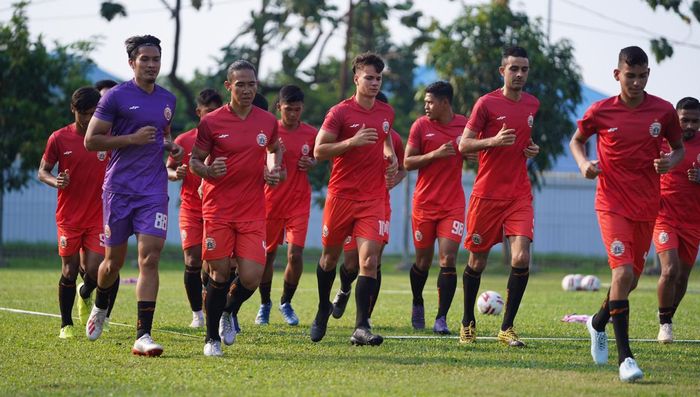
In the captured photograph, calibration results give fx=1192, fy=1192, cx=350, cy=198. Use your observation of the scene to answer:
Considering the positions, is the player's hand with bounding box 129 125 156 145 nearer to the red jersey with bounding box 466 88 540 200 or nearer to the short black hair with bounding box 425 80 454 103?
the red jersey with bounding box 466 88 540 200

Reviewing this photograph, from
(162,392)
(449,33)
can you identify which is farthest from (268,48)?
(162,392)

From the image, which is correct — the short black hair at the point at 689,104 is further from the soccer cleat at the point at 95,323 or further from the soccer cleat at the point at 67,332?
the soccer cleat at the point at 67,332

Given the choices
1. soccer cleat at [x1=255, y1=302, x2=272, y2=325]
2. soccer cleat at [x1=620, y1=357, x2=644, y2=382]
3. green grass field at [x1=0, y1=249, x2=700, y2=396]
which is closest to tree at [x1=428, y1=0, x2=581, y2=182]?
green grass field at [x1=0, y1=249, x2=700, y2=396]

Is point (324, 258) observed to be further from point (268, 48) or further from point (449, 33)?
point (268, 48)

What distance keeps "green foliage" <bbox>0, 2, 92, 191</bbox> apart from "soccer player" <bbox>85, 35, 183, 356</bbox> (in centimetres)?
2008

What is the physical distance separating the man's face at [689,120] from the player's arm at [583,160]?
2617 millimetres

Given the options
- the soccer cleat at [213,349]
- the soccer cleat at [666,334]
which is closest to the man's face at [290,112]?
the soccer cleat at [213,349]

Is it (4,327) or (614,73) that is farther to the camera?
(4,327)

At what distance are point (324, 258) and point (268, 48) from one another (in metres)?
26.5

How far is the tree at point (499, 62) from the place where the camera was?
29.8m

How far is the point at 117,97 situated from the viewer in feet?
34.4

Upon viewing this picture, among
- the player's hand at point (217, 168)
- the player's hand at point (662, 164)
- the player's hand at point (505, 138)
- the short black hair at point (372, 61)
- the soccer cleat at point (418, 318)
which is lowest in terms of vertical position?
the soccer cleat at point (418, 318)

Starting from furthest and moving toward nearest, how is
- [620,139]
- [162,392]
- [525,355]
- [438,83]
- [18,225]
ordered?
[18,225] → [438,83] → [525,355] → [620,139] → [162,392]

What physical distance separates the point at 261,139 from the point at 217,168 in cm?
64
